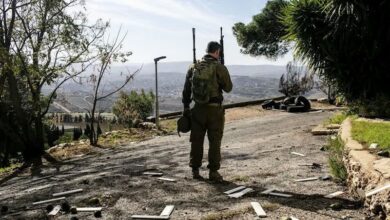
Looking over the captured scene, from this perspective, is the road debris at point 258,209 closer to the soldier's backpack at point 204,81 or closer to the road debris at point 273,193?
the road debris at point 273,193

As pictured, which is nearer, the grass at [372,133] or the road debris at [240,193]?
the road debris at [240,193]

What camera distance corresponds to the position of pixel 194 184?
23.8 ft

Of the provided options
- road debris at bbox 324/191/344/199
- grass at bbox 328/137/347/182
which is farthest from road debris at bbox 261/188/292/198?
grass at bbox 328/137/347/182

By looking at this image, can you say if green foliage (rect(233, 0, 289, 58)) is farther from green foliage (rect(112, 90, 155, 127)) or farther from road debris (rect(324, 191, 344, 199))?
road debris (rect(324, 191, 344, 199))

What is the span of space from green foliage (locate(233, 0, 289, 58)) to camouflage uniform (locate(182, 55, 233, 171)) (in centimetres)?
2668

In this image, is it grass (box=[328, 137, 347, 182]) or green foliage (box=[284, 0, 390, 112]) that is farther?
green foliage (box=[284, 0, 390, 112])

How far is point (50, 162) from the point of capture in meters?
12.9

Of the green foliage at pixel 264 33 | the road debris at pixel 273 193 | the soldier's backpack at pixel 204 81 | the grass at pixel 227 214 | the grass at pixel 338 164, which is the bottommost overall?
the grass at pixel 227 214

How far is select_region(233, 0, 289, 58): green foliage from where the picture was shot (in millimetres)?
33812

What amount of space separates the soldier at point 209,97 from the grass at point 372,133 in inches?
89.2

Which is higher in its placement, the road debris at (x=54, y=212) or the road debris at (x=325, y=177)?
the road debris at (x=325, y=177)

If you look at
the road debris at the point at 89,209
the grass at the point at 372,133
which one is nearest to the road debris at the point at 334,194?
the grass at the point at 372,133

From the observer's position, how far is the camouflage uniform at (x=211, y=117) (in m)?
7.23

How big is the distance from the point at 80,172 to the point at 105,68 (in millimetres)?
8041
